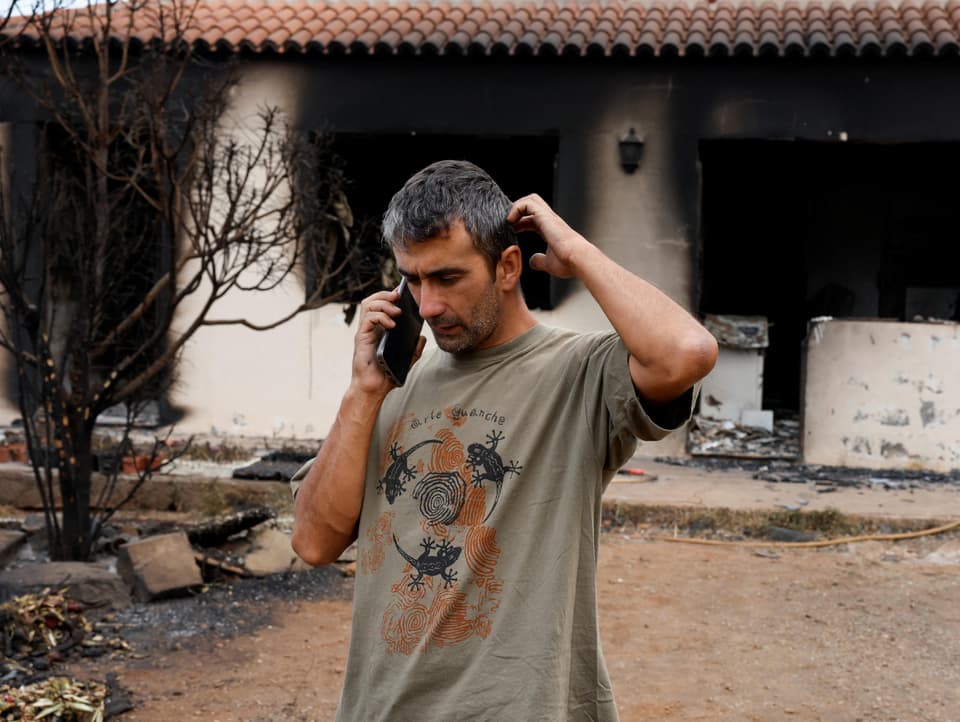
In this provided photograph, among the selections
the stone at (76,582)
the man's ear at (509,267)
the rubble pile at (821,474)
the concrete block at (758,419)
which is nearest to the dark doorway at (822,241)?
the concrete block at (758,419)

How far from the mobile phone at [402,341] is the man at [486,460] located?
0.03 metres

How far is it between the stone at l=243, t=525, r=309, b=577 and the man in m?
5.36

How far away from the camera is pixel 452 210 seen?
7.36ft

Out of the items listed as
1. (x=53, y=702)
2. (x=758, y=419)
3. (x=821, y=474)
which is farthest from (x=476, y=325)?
(x=758, y=419)

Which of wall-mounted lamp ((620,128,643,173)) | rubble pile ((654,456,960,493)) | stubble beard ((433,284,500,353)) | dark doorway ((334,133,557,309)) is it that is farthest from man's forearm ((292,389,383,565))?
dark doorway ((334,133,557,309))

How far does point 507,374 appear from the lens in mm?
2275

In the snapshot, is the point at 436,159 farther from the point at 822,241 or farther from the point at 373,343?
the point at 373,343

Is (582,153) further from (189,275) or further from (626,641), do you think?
(626,641)

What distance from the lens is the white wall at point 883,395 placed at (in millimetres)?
Answer: 10891

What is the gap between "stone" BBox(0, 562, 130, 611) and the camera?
646cm

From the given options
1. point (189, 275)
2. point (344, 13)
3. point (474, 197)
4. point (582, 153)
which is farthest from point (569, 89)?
point (474, 197)

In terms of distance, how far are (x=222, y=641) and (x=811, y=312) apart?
1188 cm

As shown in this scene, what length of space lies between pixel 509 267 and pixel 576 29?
401 inches

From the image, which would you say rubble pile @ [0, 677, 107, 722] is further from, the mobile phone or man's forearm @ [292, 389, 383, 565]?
the mobile phone
